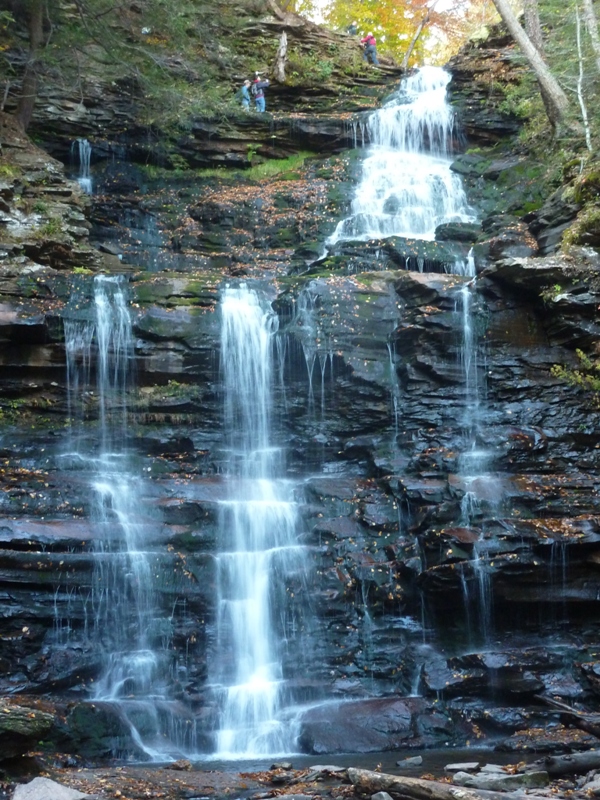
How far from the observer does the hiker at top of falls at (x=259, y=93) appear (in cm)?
2112

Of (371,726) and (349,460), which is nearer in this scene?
(371,726)

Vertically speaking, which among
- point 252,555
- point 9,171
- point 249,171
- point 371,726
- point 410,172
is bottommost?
point 371,726

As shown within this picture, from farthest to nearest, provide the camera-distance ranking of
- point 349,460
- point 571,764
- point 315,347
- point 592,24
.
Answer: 1. point 592,24
2. point 315,347
3. point 349,460
4. point 571,764

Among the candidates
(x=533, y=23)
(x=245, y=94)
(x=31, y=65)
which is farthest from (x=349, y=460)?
(x=533, y=23)

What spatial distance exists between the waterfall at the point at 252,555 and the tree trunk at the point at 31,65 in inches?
302

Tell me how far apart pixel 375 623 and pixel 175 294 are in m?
6.63

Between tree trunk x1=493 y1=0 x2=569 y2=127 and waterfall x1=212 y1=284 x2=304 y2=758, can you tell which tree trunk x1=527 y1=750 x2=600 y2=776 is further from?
tree trunk x1=493 y1=0 x2=569 y2=127

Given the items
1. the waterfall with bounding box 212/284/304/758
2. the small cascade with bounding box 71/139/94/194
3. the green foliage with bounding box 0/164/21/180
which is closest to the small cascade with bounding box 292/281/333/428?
the waterfall with bounding box 212/284/304/758

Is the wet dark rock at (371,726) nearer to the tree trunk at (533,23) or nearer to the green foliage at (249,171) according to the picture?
the green foliage at (249,171)

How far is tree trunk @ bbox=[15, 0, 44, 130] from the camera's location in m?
16.1

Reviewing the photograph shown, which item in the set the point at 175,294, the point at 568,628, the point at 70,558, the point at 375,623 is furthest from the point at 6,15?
the point at 568,628

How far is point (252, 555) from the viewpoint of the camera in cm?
1059

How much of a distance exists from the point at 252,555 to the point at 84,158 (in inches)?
499

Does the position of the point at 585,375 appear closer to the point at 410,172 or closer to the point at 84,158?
the point at 410,172
